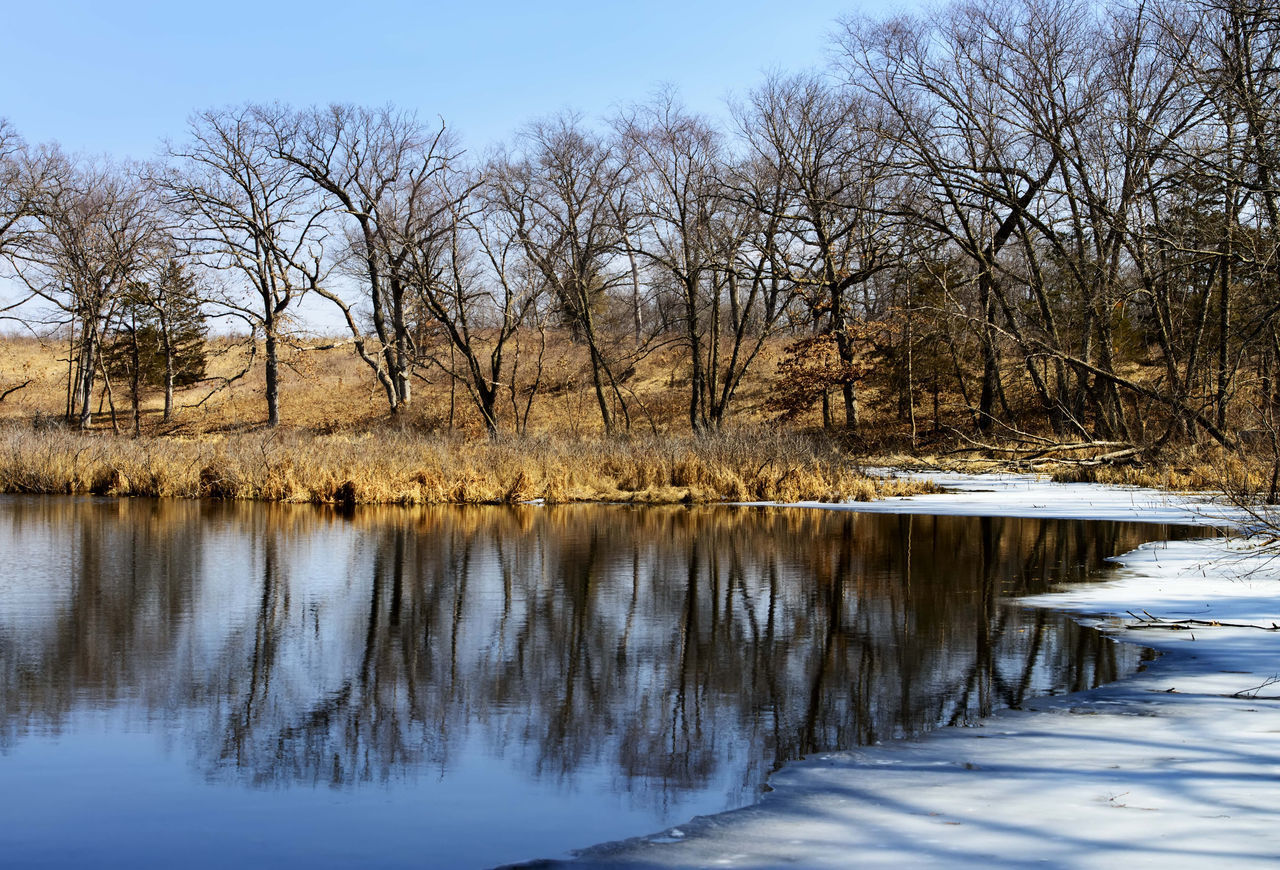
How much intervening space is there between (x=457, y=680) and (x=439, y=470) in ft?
52.6

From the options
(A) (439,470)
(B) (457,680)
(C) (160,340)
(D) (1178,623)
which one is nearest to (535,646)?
(B) (457,680)

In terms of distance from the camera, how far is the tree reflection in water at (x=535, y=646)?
18.4ft

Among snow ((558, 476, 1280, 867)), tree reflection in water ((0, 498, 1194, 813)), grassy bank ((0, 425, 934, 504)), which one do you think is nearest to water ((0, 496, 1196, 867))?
tree reflection in water ((0, 498, 1194, 813))

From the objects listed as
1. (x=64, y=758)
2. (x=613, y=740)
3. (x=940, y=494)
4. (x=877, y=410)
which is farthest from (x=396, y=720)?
(x=877, y=410)

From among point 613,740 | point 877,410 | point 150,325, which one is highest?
point 150,325

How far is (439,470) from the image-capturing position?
2272 centimetres

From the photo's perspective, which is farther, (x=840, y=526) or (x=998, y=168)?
(x=998, y=168)

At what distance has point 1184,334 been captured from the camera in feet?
106

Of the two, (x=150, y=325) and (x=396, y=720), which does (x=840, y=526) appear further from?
(x=150, y=325)

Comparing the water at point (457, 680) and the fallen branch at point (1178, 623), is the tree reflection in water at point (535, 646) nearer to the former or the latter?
the water at point (457, 680)

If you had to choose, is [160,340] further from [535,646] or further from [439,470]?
[535,646]

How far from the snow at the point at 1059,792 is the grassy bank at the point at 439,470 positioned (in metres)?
15.5

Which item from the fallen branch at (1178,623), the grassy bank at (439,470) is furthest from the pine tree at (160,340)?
the fallen branch at (1178,623)

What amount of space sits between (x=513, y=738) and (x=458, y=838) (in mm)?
1462
